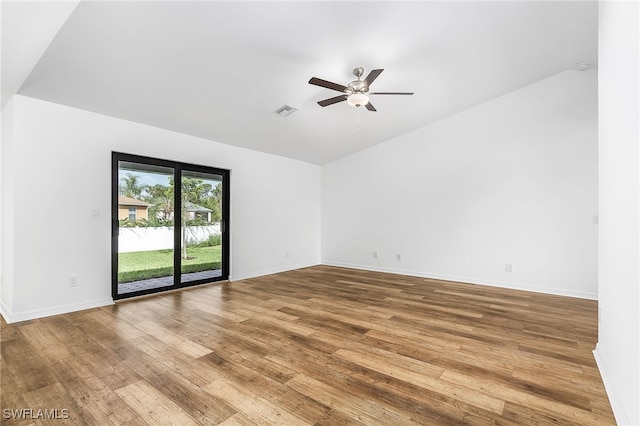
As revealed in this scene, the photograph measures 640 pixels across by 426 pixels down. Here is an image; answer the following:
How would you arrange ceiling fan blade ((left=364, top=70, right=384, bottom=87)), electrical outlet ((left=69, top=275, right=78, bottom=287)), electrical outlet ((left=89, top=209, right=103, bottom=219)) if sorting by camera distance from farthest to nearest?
electrical outlet ((left=89, top=209, right=103, bottom=219)) → electrical outlet ((left=69, top=275, right=78, bottom=287)) → ceiling fan blade ((left=364, top=70, right=384, bottom=87))

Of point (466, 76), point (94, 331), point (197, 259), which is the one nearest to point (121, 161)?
point (197, 259)

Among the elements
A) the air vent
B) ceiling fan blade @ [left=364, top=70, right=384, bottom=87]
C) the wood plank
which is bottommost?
the wood plank

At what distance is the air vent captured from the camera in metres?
4.43

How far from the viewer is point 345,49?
3281mm

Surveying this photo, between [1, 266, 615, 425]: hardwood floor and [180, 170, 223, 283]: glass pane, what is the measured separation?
110 centimetres

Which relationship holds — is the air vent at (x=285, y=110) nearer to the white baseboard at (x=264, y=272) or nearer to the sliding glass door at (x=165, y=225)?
the sliding glass door at (x=165, y=225)

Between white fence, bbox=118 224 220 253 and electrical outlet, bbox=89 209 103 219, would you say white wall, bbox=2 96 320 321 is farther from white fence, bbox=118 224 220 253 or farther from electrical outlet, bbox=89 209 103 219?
white fence, bbox=118 224 220 253

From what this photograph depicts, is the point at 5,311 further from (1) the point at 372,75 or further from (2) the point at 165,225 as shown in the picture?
(1) the point at 372,75

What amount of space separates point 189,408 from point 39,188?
335cm

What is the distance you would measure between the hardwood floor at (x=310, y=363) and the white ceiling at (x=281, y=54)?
2.67 meters

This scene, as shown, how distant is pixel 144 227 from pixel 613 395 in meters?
5.26

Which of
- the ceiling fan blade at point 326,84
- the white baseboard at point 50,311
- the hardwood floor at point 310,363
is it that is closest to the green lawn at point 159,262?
the white baseboard at point 50,311

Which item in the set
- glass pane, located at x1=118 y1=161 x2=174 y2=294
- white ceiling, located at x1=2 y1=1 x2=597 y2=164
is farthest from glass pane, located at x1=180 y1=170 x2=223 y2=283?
white ceiling, located at x1=2 y1=1 x2=597 y2=164

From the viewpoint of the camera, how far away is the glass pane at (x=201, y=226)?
16.2 ft
